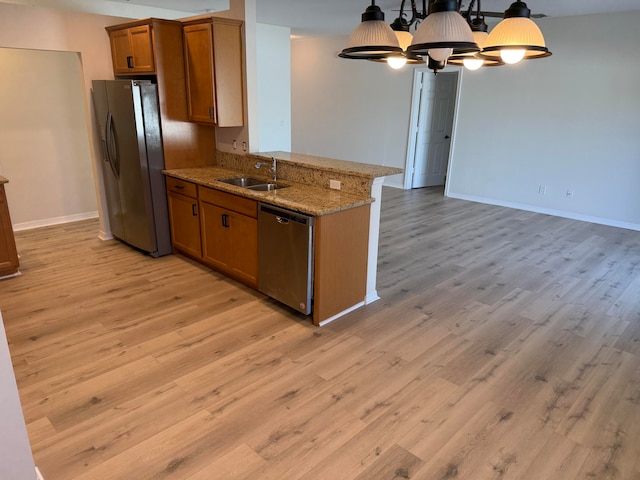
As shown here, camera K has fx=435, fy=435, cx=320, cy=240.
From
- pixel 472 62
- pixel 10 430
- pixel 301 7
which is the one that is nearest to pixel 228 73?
→ pixel 472 62

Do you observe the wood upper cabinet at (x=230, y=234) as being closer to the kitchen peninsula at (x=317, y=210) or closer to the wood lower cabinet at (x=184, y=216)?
the kitchen peninsula at (x=317, y=210)

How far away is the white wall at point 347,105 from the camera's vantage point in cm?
783

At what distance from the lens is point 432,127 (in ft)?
26.2

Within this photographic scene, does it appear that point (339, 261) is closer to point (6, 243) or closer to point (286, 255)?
point (286, 255)

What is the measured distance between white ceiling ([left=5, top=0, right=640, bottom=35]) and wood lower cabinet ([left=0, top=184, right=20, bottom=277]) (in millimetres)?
2825

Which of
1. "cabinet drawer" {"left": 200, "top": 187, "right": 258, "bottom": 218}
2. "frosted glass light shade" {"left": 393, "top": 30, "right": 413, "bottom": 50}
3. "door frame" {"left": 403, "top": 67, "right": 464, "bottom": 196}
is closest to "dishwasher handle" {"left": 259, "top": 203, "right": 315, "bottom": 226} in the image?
"cabinet drawer" {"left": 200, "top": 187, "right": 258, "bottom": 218}

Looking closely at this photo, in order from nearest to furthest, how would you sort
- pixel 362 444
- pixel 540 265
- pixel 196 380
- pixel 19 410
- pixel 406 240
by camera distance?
1. pixel 19 410
2. pixel 362 444
3. pixel 196 380
4. pixel 540 265
5. pixel 406 240

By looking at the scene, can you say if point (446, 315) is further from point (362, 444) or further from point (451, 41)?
point (451, 41)

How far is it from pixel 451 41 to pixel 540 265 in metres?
3.40

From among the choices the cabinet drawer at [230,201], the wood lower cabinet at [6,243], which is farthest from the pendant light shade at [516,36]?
the wood lower cabinet at [6,243]

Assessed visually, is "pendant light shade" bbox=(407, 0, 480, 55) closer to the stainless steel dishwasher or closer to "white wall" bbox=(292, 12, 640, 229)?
the stainless steel dishwasher

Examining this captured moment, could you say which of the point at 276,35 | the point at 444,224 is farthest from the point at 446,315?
the point at 276,35

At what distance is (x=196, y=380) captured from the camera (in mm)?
2527

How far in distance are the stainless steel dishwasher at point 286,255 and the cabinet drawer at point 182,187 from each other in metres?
1.02
